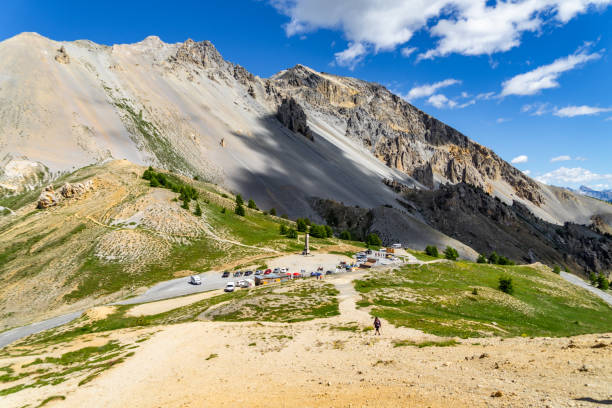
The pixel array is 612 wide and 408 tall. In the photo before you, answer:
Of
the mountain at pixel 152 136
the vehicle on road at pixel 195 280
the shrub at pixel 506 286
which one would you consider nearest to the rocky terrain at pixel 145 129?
the mountain at pixel 152 136

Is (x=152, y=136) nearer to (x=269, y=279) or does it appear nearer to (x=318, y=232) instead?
(x=318, y=232)

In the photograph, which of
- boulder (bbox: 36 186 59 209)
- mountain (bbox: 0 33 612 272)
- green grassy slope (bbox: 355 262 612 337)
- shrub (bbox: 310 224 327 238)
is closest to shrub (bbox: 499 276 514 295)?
green grassy slope (bbox: 355 262 612 337)

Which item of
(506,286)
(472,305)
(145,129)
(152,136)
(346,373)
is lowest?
(472,305)

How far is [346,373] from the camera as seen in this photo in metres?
17.2

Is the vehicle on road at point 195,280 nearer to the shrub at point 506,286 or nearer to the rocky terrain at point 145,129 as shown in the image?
the shrub at point 506,286

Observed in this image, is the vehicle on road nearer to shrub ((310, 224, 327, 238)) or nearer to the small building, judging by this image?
the small building

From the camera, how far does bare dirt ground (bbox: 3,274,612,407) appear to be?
12.7 meters

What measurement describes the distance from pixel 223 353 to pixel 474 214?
160m

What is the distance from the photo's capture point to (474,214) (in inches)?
6048

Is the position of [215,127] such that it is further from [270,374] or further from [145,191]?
[270,374]

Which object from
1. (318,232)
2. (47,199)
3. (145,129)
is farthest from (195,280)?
(145,129)

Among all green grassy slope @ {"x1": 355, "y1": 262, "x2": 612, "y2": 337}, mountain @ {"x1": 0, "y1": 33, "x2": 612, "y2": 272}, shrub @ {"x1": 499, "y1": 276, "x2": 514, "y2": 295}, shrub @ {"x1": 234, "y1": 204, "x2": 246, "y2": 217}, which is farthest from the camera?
mountain @ {"x1": 0, "y1": 33, "x2": 612, "y2": 272}

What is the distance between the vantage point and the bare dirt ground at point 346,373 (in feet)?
41.7

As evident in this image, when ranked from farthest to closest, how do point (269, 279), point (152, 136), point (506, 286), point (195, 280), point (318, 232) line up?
point (152, 136) < point (318, 232) < point (195, 280) < point (269, 279) < point (506, 286)
